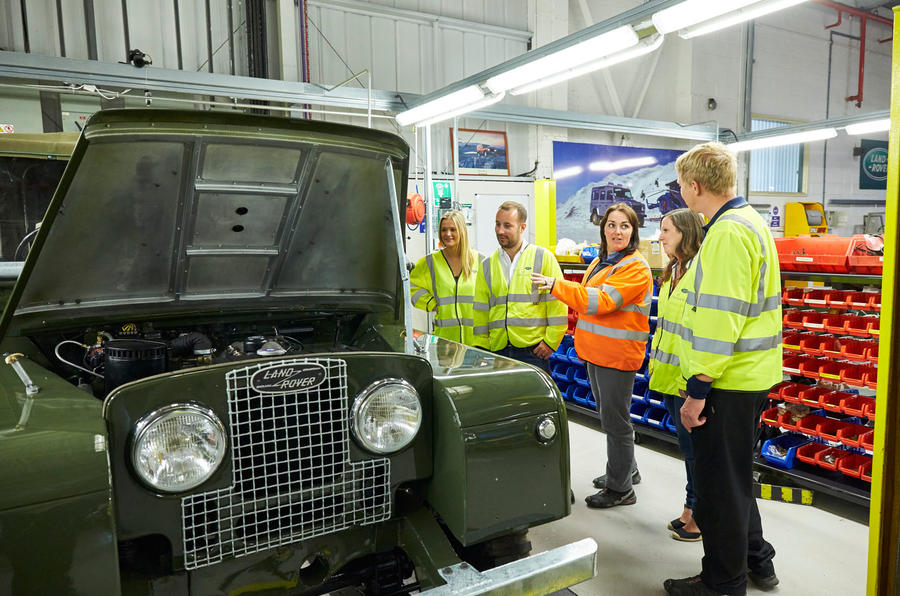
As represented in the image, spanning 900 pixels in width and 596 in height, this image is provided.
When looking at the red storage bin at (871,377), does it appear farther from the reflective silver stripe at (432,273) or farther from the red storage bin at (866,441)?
the reflective silver stripe at (432,273)

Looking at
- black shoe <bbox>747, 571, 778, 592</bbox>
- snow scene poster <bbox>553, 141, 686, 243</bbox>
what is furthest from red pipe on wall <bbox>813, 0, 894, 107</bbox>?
black shoe <bbox>747, 571, 778, 592</bbox>

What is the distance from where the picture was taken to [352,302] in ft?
7.96

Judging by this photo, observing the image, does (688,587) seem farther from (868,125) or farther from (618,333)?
(868,125)

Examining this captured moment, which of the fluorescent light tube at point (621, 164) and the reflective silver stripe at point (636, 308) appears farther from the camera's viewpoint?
the fluorescent light tube at point (621, 164)

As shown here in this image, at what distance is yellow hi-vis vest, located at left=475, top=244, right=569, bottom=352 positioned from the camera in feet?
11.1

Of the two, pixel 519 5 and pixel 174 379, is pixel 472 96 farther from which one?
pixel 519 5

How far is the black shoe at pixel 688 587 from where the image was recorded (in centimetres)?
232

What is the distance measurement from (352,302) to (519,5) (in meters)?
8.61

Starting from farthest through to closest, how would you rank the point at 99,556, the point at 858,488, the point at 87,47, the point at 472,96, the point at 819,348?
the point at 87,47, the point at 472,96, the point at 819,348, the point at 858,488, the point at 99,556

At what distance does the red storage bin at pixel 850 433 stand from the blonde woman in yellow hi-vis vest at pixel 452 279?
2.33 metres

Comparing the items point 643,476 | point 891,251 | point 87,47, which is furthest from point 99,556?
point 87,47

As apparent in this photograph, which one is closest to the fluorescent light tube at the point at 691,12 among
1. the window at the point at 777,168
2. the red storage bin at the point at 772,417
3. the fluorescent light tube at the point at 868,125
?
the red storage bin at the point at 772,417

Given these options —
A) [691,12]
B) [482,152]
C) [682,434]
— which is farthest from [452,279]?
[482,152]

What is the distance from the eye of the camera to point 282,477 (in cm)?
155
